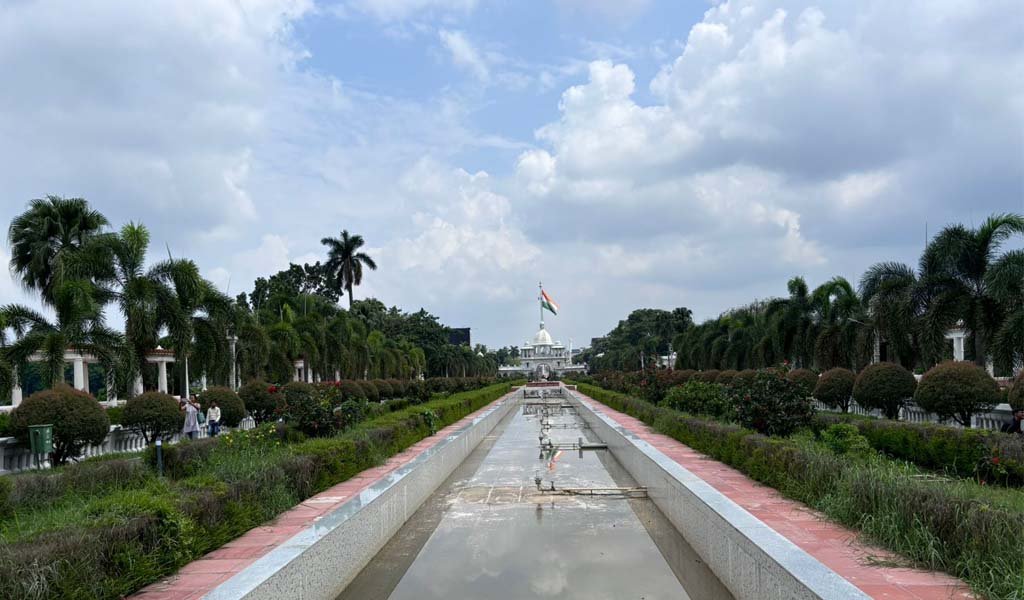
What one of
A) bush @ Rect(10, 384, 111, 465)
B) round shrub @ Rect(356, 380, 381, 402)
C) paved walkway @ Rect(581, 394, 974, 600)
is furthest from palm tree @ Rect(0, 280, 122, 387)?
round shrub @ Rect(356, 380, 381, 402)

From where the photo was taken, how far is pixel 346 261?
57.6 m

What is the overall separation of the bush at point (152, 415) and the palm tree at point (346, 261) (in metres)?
42.7

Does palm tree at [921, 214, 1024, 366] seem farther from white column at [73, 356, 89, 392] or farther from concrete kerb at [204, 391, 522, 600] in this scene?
white column at [73, 356, 89, 392]

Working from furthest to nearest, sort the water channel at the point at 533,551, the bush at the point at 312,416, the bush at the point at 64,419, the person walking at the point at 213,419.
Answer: the person walking at the point at 213,419 < the bush at the point at 312,416 < the bush at the point at 64,419 < the water channel at the point at 533,551

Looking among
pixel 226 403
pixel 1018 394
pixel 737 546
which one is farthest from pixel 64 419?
pixel 1018 394

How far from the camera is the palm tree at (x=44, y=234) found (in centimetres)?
2775

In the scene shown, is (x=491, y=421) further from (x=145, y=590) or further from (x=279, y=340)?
(x=145, y=590)

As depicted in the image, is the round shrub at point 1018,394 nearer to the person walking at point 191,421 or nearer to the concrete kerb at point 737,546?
the concrete kerb at point 737,546

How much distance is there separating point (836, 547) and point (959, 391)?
9706mm

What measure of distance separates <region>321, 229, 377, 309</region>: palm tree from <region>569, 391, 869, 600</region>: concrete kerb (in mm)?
→ 49125

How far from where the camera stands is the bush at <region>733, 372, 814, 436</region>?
10.9m

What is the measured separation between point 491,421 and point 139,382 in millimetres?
10650

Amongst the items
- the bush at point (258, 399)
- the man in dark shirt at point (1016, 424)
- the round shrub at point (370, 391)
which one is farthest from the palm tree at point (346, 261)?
the man in dark shirt at point (1016, 424)

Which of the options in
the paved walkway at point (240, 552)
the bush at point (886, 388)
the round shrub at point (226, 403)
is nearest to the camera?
the paved walkway at point (240, 552)
